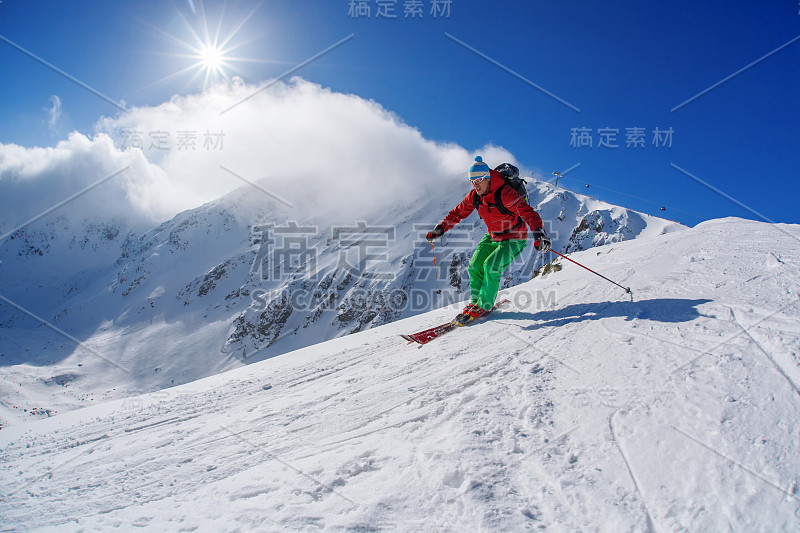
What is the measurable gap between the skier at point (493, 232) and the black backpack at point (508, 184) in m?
0.02

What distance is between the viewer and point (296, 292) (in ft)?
375

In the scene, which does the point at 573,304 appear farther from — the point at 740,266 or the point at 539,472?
the point at 539,472

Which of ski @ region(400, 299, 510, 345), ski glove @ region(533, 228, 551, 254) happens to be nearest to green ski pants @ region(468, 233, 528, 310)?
ski glove @ region(533, 228, 551, 254)

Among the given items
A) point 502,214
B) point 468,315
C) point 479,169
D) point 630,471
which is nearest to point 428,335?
point 468,315

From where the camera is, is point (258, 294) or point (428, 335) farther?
point (258, 294)

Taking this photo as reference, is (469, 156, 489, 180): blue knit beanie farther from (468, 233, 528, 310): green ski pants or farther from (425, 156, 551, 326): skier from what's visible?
(468, 233, 528, 310): green ski pants

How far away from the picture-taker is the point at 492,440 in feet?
7.59

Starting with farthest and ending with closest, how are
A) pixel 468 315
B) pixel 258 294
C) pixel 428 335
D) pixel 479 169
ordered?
pixel 258 294 < pixel 479 169 < pixel 468 315 < pixel 428 335

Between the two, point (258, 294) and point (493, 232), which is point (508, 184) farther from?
point (258, 294)

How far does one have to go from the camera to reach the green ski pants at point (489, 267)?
6148mm

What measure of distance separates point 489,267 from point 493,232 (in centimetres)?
67

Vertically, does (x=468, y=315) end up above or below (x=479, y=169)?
below

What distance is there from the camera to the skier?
A: 603 centimetres
